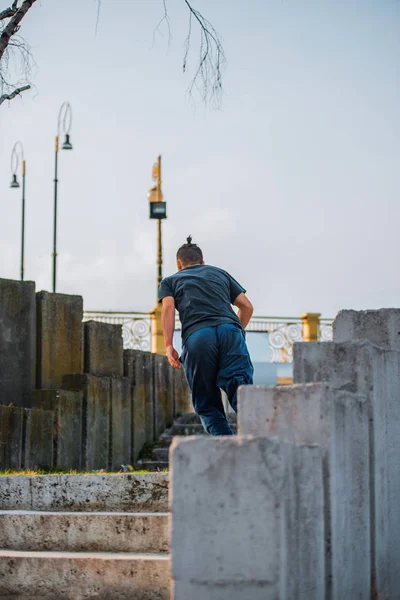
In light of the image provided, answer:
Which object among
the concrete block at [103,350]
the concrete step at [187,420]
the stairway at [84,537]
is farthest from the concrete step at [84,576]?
the concrete step at [187,420]

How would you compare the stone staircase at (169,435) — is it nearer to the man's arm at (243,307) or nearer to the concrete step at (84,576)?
the man's arm at (243,307)

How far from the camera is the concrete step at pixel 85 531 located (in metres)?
5.48

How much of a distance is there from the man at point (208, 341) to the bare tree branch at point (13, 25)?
399cm

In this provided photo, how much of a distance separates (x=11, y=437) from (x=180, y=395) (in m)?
6.72

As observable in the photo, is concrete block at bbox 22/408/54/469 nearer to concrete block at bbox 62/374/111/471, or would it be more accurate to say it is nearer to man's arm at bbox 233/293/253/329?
concrete block at bbox 62/374/111/471

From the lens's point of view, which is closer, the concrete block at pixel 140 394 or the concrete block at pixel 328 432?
the concrete block at pixel 328 432

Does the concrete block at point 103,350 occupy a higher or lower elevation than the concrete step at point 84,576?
higher

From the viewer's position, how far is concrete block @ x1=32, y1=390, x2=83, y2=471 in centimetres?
948

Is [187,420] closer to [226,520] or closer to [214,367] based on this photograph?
[214,367]

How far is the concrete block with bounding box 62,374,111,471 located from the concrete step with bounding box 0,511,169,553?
4309mm

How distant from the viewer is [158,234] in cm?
2861

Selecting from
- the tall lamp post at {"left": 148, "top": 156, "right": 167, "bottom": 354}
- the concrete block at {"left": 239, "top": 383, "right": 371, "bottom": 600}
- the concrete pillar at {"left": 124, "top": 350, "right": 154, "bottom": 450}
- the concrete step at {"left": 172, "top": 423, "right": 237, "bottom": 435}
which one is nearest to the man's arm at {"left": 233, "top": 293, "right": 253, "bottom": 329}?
the concrete block at {"left": 239, "top": 383, "right": 371, "bottom": 600}

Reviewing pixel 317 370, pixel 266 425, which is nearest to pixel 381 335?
pixel 317 370

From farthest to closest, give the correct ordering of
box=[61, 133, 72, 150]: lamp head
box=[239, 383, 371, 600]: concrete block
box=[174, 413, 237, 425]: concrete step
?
1. box=[61, 133, 72, 150]: lamp head
2. box=[174, 413, 237, 425]: concrete step
3. box=[239, 383, 371, 600]: concrete block
